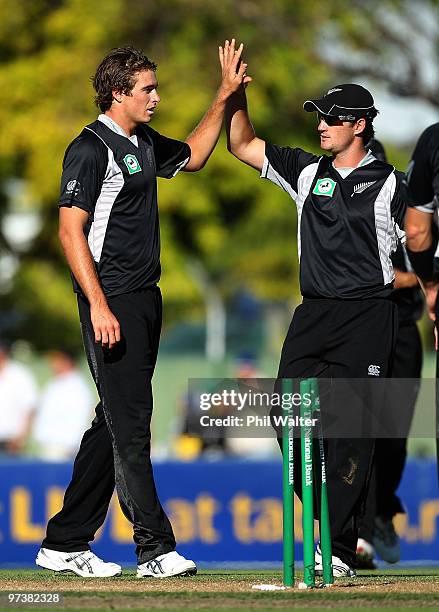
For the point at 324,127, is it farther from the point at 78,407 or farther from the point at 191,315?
the point at 191,315

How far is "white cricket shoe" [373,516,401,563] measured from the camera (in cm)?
→ 892

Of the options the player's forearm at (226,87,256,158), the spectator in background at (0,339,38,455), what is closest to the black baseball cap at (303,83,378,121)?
the player's forearm at (226,87,256,158)

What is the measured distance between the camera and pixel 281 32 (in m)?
23.6

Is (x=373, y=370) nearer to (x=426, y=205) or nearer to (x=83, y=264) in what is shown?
(x=426, y=205)

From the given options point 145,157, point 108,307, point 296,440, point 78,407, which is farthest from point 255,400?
point 78,407

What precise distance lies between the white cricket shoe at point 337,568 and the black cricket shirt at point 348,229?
127cm

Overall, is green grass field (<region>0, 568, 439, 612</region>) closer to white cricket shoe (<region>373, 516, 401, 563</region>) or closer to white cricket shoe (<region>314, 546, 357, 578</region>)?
white cricket shoe (<region>314, 546, 357, 578</region>)

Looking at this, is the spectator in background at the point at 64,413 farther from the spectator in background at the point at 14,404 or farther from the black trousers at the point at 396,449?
the black trousers at the point at 396,449

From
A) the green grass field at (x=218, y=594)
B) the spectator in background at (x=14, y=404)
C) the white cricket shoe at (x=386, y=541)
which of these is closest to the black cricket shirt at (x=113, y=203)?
the green grass field at (x=218, y=594)

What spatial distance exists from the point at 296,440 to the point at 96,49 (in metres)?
18.4

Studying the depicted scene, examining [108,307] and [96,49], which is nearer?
[108,307]

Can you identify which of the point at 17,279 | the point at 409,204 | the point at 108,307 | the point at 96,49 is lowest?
the point at 108,307

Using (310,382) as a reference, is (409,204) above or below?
above

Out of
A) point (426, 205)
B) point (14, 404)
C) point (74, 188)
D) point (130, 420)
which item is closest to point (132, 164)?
point (74, 188)
